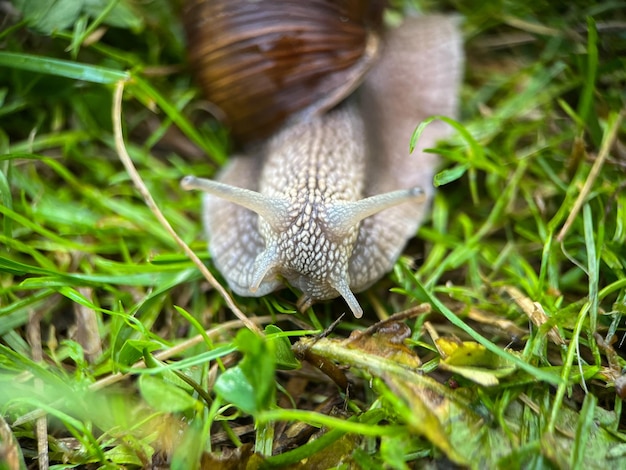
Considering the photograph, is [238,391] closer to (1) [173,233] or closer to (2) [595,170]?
(1) [173,233]

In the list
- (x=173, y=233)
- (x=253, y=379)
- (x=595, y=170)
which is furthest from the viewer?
(x=595, y=170)

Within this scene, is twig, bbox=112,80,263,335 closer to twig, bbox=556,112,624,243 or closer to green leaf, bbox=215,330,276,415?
green leaf, bbox=215,330,276,415

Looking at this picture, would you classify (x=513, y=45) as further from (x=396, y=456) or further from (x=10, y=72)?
(x=10, y=72)

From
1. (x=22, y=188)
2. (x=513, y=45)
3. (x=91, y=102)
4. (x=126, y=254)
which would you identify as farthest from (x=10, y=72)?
(x=513, y=45)

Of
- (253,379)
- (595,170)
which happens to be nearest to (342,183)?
(253,379)

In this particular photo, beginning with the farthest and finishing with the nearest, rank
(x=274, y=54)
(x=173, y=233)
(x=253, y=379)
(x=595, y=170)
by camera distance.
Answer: (x=274, y=54)
(x=595, y=170)
(x=173, y=233)
(x=253, y=379)

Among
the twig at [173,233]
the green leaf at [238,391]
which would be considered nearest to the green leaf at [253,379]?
the green leaf at [238,391]

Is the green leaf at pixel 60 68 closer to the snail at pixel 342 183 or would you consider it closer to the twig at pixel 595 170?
the snail at pixel 342 183
